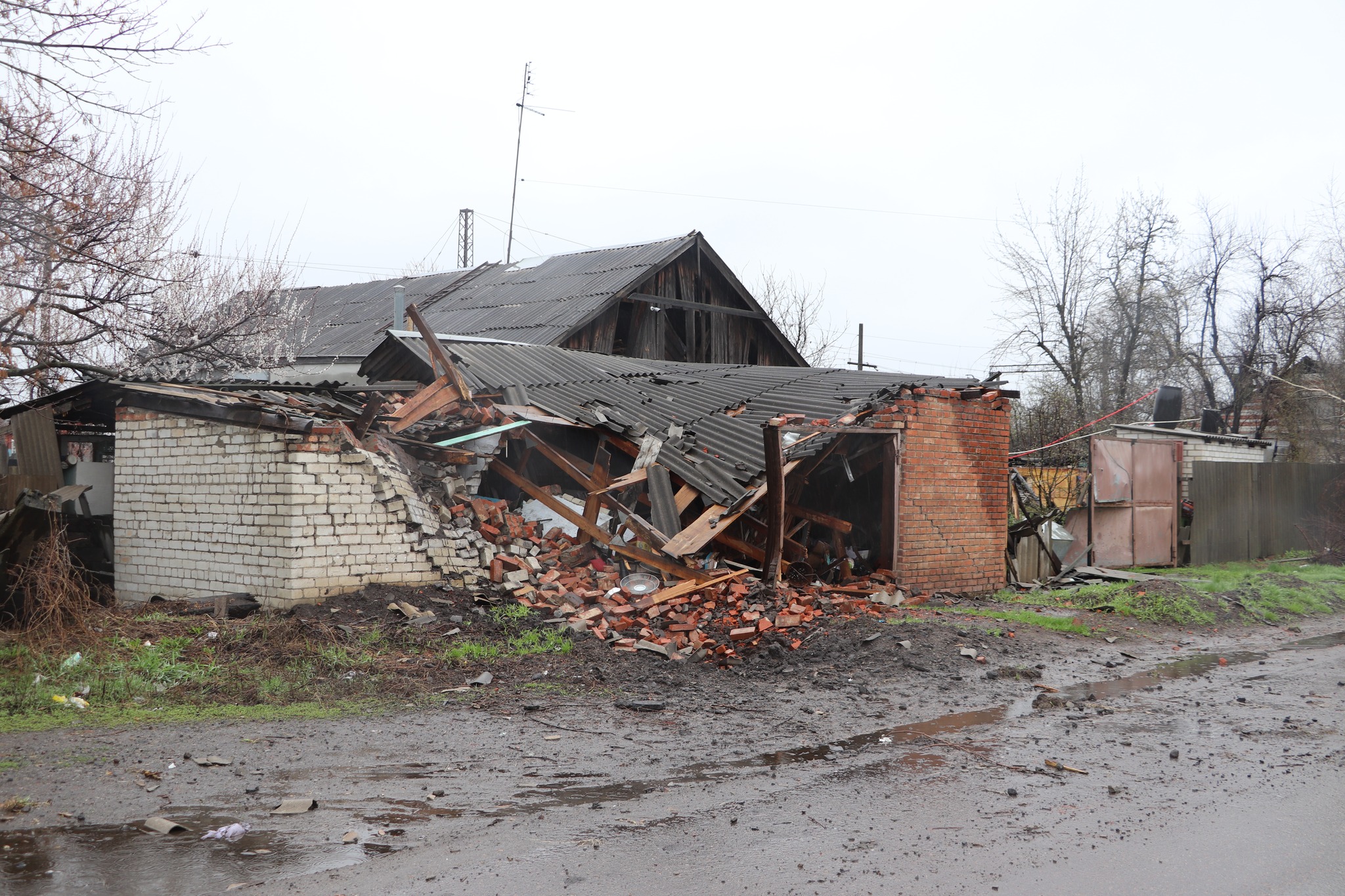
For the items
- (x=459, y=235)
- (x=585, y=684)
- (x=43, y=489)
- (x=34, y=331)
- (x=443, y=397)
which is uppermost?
(x=459, y=235)

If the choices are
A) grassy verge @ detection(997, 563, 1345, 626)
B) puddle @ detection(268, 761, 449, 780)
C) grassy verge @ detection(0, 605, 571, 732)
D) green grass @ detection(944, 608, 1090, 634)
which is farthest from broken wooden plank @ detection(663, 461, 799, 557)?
puddle @ detection(268, 761, 449, 780)

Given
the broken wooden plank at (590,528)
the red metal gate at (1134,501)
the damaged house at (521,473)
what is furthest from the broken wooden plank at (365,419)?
the red metal gate at (1134,501)

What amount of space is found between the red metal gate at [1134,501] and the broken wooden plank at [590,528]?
7679 mm

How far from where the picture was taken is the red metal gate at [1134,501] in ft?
45.2

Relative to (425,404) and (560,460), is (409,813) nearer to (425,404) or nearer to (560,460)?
(560,460)

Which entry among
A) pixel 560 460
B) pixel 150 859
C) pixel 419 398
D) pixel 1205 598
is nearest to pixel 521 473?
pixel 560 460

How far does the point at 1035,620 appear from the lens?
931 cm

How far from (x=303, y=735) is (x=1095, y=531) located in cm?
1195

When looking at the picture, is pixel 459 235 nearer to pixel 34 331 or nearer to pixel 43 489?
pixel 34 331

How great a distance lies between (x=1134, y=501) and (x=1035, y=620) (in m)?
6.07

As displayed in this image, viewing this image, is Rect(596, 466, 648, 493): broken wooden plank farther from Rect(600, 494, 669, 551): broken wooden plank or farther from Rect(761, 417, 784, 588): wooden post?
Rect(761, 417, 784, 588): wooden post

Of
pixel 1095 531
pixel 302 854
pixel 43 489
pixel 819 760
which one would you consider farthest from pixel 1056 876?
pixel 1095 531

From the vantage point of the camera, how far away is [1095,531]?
13.8 m

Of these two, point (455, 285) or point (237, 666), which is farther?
point (455, 285)
